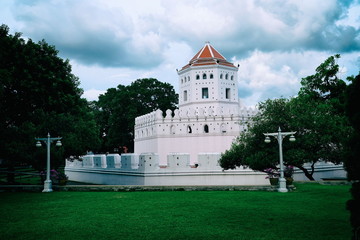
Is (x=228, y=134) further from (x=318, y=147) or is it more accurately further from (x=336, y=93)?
(x=318, y=147)

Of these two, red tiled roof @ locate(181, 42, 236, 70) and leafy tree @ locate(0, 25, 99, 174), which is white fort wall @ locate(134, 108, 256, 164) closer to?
red tiled roof @ locate(181, 42, 236, 70)

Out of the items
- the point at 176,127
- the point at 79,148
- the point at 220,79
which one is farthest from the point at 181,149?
the point at 79,148

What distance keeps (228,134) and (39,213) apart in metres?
27.4

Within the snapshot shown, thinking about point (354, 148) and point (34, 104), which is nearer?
point (354, 148)

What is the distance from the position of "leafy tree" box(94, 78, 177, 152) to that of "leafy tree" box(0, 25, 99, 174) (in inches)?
1013

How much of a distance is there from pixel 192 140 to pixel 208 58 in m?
Answer: 10.9

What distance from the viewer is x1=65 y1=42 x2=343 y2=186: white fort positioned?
20812mm

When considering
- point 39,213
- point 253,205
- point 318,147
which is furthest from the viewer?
point 318,147

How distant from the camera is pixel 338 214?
9.02 meters

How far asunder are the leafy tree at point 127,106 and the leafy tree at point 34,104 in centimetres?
2574

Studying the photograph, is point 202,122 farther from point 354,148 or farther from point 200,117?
point 354,148

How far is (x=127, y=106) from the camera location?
48.0m

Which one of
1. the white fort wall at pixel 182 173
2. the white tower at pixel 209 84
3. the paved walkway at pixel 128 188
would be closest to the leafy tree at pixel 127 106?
the white tower at pixel 209 84

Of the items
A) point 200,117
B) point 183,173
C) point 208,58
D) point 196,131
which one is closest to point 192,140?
point 196,131
